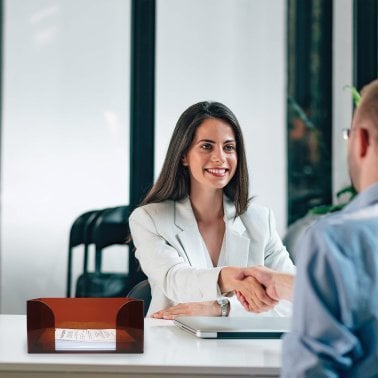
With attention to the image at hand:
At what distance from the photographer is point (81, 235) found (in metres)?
5.39

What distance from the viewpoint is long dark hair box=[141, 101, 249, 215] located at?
3381 mm

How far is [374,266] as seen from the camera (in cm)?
138

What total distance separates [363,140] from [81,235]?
4070 millimetres

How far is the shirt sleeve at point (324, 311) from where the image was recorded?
53.0 inches

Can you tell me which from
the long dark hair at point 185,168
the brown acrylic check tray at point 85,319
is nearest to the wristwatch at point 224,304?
the long dark hair at point 185,168

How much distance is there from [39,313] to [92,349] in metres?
0.21

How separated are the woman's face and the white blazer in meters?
0.12

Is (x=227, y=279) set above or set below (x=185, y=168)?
below

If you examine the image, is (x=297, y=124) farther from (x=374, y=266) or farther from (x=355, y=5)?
(x=374, y=266)

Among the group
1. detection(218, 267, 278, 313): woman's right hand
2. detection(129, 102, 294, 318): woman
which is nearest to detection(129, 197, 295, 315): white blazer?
detection(129, 102, 294, 318): woman

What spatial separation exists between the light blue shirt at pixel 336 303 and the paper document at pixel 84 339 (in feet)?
2.42

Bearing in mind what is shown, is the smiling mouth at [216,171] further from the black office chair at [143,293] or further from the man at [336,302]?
the man at [336,302]

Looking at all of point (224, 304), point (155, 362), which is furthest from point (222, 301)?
point (155, 362)

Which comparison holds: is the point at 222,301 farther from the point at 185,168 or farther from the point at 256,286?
the point at 185,168
